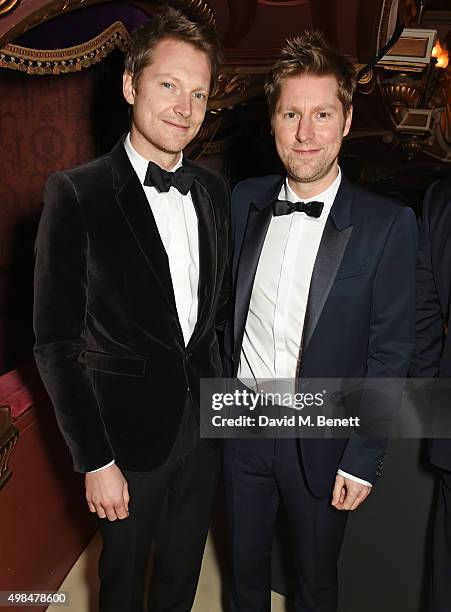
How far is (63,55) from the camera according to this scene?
2.27 meters

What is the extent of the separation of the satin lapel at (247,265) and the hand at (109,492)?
0.51m

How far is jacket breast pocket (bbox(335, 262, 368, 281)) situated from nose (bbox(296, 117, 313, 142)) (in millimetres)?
366

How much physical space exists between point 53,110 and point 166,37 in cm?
292

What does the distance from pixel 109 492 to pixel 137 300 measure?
503 mm

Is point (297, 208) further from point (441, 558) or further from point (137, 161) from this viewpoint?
point (441, 558)

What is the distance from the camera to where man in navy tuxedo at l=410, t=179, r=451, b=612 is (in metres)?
1.72

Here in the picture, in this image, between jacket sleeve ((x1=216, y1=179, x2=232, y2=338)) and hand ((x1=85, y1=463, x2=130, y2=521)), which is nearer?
hand ((x1=85, y1=463, x2=130, y2=521))

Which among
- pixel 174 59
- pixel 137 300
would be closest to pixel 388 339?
pixel 137 300

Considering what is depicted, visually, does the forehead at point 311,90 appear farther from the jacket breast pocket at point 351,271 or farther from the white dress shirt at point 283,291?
the jacket breast pocket at point 351,271

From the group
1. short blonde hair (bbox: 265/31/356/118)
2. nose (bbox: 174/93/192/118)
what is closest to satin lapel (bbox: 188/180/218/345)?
nose (bbox: 174/93/192/118)

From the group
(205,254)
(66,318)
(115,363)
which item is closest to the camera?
(66,318)

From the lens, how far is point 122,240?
1495mm

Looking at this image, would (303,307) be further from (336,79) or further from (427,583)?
(427,583)

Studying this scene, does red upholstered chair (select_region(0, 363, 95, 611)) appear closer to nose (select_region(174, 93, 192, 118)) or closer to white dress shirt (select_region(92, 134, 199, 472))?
white dress shirt (select_region(92, 134, 199, 472))
